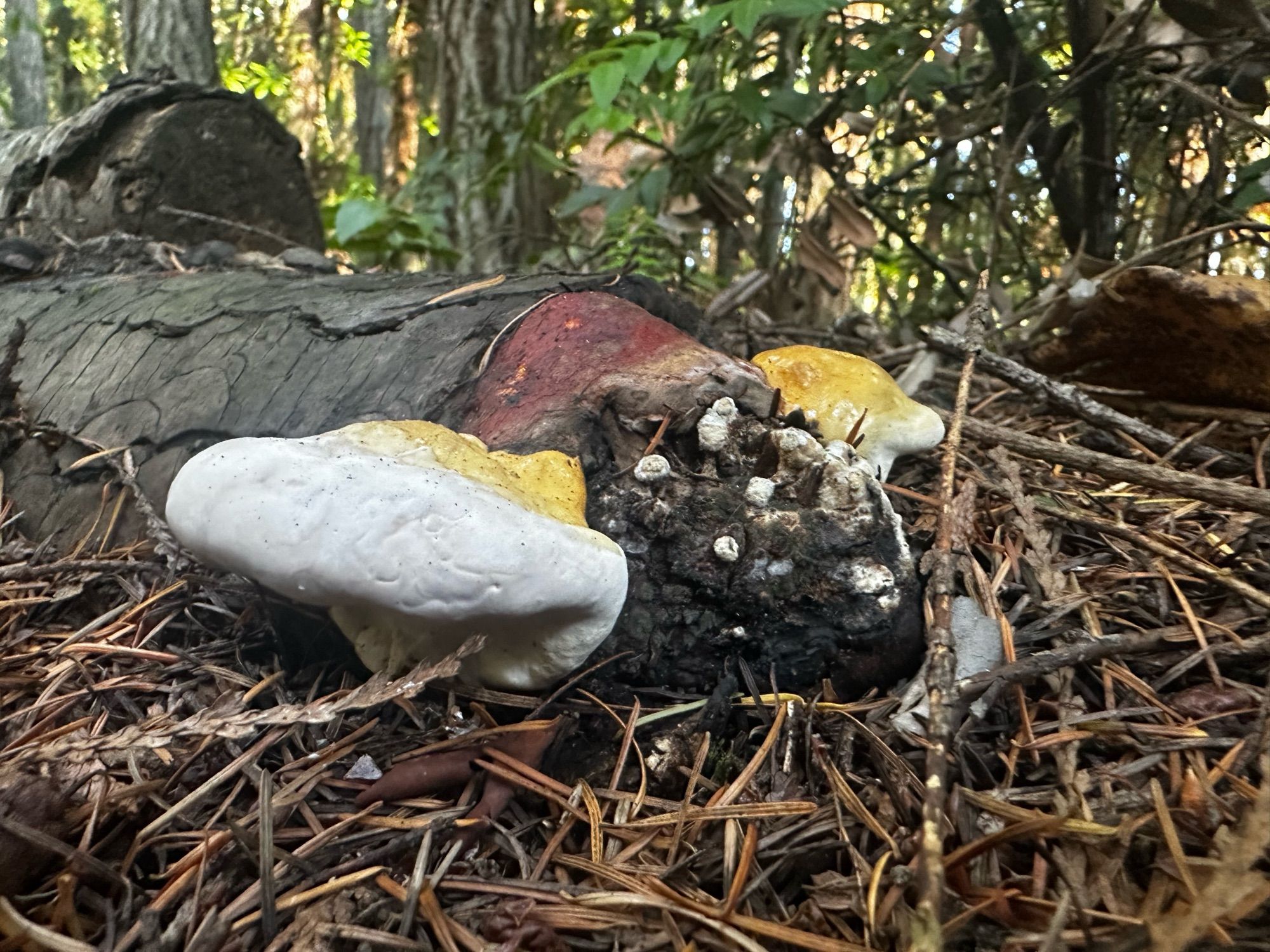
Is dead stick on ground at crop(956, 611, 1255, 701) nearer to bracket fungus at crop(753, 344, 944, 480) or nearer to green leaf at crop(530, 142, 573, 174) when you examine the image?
bracket fungus at crop(753, 344, 944, 480)

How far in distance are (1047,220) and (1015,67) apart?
4.43ft

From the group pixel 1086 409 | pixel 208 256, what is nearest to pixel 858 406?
pixel 1086 409

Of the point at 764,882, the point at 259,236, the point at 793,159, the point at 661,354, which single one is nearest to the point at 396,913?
the point at 764,882

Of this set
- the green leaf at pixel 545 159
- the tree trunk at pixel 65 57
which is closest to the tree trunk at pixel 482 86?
the green leaf at pixel 545 159

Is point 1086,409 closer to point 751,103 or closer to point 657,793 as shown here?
point 657,793

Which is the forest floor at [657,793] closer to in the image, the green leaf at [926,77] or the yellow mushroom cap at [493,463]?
the yellow mushroom cap at [493,463]

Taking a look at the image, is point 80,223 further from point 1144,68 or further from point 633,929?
point 1144,68

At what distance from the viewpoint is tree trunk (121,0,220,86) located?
491 cm

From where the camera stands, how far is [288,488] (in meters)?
1.15

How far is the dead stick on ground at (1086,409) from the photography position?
83.9 inches

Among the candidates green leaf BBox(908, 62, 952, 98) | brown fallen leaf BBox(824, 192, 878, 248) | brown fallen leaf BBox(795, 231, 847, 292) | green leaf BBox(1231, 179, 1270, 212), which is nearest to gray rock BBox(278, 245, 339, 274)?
brown fallen leaf BBox(795, 231, 847, 292)

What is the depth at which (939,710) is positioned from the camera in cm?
105

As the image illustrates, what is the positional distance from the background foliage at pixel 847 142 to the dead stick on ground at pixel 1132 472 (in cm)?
67

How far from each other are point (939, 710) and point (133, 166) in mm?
3697
